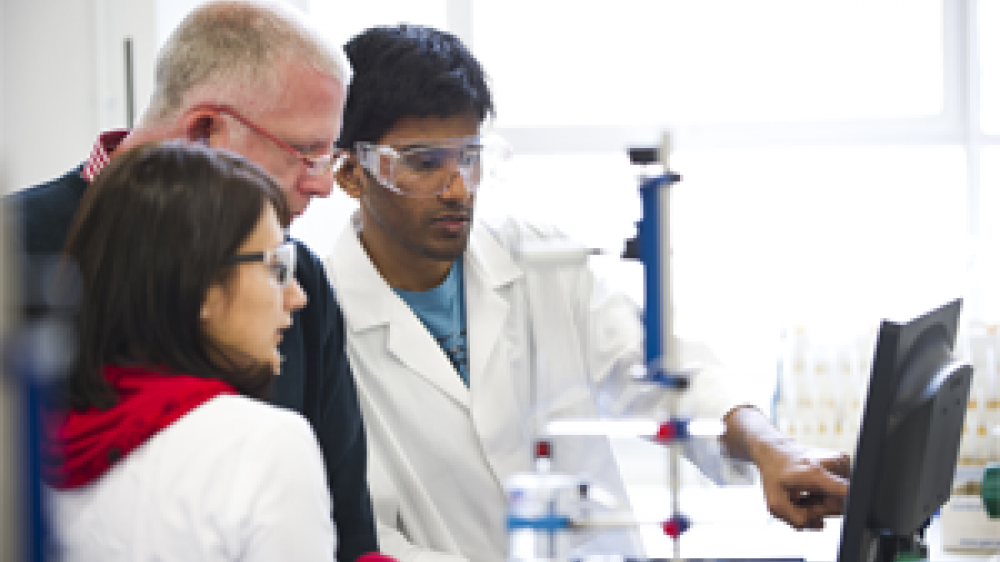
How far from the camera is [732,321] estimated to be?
120 inches

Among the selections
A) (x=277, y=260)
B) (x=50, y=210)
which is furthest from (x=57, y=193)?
(x=277, y=260)

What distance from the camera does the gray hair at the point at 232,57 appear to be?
1.26m

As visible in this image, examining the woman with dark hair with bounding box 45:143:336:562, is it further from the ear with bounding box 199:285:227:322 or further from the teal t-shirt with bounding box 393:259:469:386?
the teal t-shirt with bounding box 393:259:469:386

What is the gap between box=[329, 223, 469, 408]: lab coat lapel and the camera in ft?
5.40

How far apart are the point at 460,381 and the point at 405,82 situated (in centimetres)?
54

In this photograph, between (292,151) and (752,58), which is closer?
(292,151)

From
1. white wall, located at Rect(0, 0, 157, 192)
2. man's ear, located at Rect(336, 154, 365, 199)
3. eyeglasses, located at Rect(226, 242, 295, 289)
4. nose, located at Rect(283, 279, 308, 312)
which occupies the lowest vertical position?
nose, located at Rect(283, 279, 308, 312)

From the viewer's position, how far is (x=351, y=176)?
1685 millimetres

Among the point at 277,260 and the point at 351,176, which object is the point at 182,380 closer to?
the point at 277,260


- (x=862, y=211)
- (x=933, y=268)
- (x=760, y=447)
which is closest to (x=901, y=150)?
(x=862, y=211)

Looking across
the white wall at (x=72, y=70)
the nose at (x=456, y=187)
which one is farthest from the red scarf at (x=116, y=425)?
the white wall at (x=72, y=70)

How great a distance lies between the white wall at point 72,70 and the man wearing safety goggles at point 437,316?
1.47 metres

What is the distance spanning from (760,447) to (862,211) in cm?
211

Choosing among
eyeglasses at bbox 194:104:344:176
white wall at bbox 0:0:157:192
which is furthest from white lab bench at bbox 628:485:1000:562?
white wall at bbox 0:0:157:192
